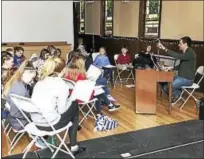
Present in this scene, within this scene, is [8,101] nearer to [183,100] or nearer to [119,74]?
[183,100]

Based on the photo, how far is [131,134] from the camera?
3545mm

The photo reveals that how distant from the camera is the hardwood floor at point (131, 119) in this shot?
3496 mm

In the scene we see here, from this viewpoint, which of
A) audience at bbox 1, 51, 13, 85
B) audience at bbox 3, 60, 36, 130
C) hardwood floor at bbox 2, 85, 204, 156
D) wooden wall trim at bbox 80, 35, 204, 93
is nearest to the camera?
audience at bbox 3, 60, 36, 130

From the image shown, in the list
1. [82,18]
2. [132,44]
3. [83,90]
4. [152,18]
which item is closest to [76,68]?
[83,90]

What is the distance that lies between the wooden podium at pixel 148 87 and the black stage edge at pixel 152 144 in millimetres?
643

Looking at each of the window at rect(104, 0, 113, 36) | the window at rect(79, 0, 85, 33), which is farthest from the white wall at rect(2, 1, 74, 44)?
the window at rect(79, 0, 85, 33)

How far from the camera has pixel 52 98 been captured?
2697 millimetres

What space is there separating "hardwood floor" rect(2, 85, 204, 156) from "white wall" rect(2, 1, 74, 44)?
4.34 metres

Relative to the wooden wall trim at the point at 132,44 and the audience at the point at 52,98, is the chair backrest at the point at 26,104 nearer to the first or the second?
the audience at the point at 52,98

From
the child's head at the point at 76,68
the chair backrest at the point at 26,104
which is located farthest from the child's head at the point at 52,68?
the child's head at the point at 76,68

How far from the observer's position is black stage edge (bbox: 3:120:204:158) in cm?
290

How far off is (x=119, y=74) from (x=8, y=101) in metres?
4.25

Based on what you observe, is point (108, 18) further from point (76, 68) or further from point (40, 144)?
point (40, 144)

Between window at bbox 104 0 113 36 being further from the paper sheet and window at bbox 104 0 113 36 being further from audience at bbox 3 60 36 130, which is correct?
audience at bbox 3 60 36 130
